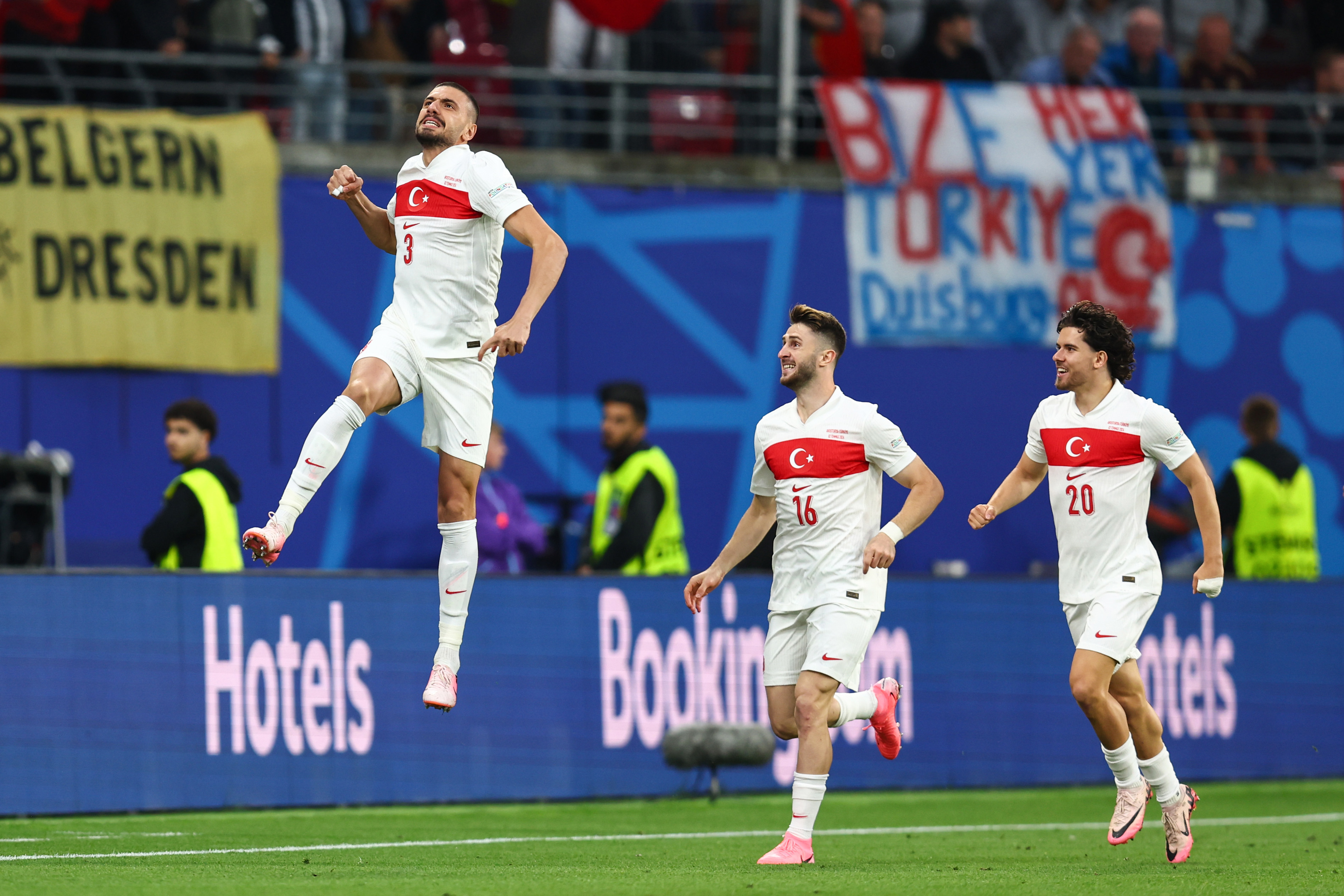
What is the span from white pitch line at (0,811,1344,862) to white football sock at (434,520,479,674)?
103 centimetres

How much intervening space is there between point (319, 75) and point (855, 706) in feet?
28.7

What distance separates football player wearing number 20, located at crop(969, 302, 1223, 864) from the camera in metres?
9.02

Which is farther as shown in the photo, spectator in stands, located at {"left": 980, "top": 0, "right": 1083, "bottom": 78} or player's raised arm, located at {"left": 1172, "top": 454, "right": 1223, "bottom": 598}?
spectator in stands, located at {"left": 980, "top": 0, "right": 1083, "bottom": 78}

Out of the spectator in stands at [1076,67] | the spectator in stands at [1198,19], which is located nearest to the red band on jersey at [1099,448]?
the spectator in stands at [1076,67]

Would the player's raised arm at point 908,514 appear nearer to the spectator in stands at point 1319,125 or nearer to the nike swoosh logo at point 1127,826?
the nike swoosh logo at point 1127,826

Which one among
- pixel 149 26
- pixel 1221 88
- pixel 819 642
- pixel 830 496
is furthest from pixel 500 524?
pixel 1221 88

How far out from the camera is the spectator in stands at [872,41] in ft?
57.8

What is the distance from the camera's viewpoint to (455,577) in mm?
9281

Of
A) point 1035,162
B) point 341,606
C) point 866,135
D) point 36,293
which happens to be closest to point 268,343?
point 36,293

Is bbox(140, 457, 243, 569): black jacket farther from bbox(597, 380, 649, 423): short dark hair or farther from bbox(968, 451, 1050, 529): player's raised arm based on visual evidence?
bbox(968, 451, 1050, 529): player's raised arm

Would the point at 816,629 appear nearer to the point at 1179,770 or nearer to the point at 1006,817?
the point at 1006,817

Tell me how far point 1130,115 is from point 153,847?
11.8m

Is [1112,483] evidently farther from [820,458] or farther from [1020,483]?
[820,458]

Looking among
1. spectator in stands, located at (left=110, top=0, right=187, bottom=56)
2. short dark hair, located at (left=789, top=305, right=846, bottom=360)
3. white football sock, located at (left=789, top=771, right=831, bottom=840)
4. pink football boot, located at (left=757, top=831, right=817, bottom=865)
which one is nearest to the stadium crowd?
spectator in stands, located at (left=110, top=0, right=187, bottom=56)
